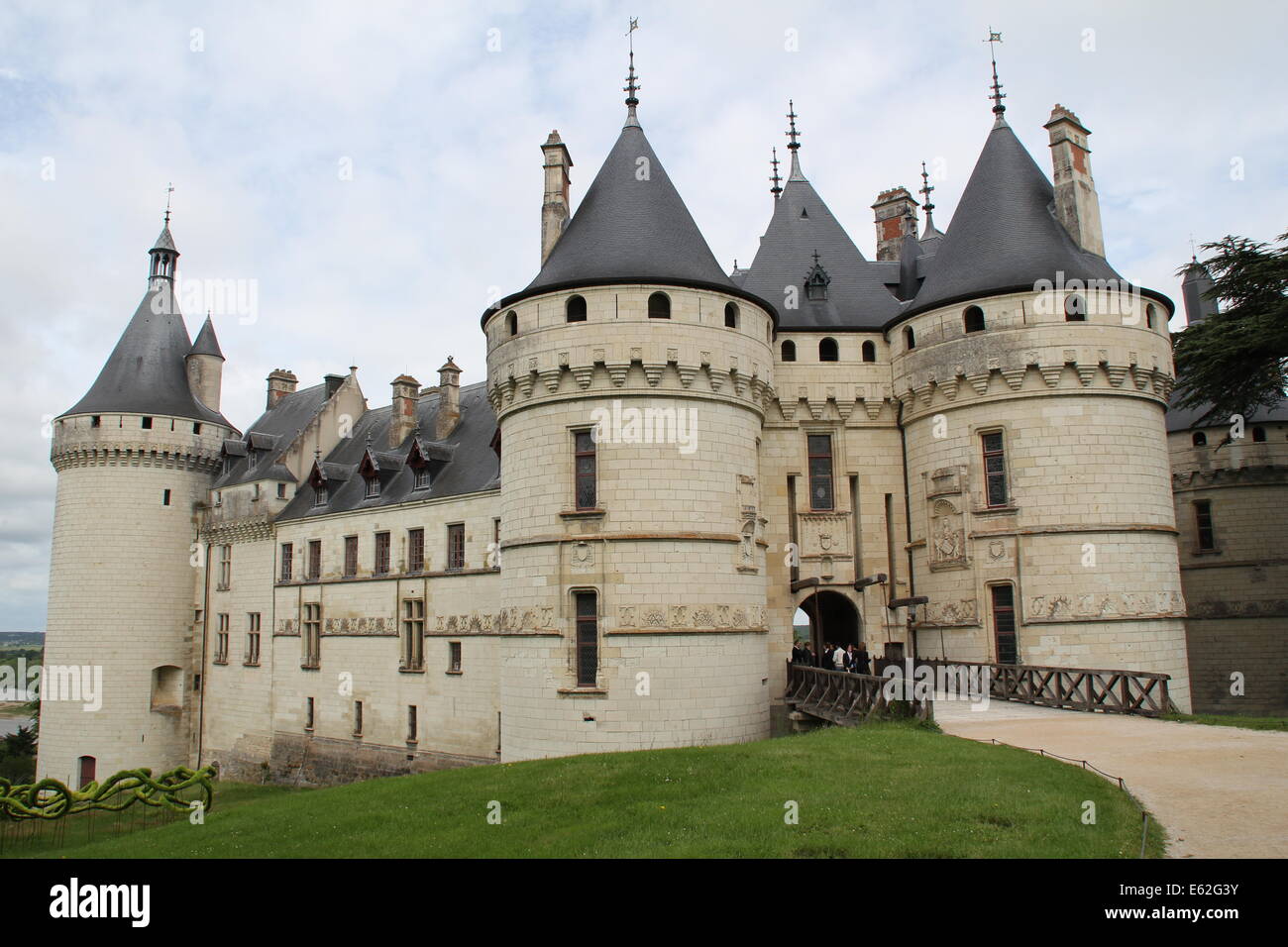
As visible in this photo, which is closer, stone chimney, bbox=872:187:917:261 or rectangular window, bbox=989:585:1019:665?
rectangular window, bbox=989:585:1019:665

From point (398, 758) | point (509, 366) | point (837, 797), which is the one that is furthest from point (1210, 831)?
point (398, 758)

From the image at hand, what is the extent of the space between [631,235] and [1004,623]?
12.4m

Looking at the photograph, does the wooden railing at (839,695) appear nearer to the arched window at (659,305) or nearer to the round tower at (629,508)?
the round tower at (629,508)

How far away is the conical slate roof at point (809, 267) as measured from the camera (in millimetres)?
25156

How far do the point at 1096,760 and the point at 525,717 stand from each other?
11.6 metres

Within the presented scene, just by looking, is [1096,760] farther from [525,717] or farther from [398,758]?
[398,758]

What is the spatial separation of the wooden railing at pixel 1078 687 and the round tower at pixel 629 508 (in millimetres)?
5100

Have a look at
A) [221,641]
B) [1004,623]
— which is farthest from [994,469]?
[221,641]

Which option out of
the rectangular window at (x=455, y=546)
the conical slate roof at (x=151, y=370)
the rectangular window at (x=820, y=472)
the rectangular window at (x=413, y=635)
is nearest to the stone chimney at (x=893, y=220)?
the rectangular window at (x=820, y=472)

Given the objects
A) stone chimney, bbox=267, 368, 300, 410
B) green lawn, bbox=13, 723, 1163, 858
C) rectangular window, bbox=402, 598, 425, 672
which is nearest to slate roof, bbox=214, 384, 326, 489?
stone chimney, bbox=267, 368, 300, 410

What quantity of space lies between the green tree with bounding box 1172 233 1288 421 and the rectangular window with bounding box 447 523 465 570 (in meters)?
20.7

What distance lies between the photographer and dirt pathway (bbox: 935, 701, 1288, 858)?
8.87m

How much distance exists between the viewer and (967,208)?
81.4 ft

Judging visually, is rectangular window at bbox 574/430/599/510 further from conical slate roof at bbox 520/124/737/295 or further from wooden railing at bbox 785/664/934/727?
wooden railing at bbox 785/664/934/727
